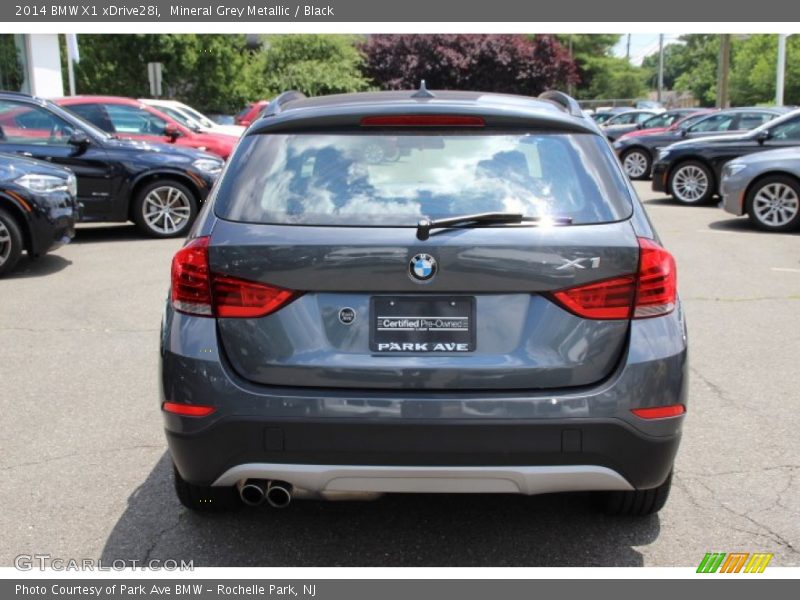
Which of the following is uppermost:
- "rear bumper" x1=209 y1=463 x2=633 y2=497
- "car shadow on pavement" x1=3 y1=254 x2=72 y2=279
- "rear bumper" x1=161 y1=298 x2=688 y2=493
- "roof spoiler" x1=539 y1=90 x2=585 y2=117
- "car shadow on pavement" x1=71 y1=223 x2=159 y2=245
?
"roof spoiler" x1=539 y1=90 x2=585 y2=117

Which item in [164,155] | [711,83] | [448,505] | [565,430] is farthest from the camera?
[711,83]

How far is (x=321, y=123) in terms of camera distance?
12.0 ft

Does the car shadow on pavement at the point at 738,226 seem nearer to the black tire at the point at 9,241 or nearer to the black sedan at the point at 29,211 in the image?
the black sedan at the point at 29,211

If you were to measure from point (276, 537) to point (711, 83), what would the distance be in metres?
87.1

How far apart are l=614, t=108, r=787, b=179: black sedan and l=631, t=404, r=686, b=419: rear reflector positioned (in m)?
16.1

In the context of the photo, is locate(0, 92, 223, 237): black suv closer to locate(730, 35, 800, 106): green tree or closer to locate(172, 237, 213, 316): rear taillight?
locate(172, 237, 213, 316): rear taillight

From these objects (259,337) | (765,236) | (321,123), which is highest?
(321,123)

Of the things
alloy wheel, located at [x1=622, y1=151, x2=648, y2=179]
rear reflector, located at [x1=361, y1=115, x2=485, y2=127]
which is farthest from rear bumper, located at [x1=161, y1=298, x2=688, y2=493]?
alloy wheel, located at [x1=622, y1=151, x2=648, y2=179]

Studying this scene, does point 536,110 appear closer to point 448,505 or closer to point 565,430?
point 565,430

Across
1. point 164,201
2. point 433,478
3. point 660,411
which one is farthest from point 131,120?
point 660,411

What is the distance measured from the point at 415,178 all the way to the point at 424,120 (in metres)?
0.29

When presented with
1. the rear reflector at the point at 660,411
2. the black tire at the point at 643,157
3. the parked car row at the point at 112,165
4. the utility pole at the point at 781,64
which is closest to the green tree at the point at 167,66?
the black tire at the point at 643,157

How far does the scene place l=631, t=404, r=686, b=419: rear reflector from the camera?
131 inches

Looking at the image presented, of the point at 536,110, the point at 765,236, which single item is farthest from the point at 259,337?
the point at 765,236
